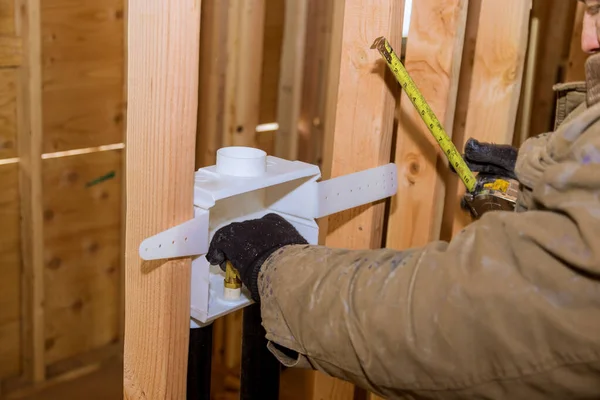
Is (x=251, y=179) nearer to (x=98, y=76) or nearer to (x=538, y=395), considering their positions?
(x=538, y=395)

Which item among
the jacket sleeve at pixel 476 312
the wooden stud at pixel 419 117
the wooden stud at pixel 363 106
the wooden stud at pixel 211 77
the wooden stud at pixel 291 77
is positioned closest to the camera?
the jacket sleeve at pixel 476 312

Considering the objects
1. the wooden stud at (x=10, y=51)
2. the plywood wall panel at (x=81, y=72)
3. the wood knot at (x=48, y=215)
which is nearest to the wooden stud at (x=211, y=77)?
the plywood wall panel at (x=81, y=72)

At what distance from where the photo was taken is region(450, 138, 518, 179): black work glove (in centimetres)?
165

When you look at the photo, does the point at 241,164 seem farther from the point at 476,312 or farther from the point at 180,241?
the point at 476,312

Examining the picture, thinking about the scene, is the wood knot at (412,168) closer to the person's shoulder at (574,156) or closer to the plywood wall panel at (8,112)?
the person's shoulder at (574,156)

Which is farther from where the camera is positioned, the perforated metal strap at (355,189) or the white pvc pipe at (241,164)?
the perforated metal strap at (355,189)

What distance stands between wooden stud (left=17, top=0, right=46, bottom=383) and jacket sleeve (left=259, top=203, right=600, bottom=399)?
2.17 metres

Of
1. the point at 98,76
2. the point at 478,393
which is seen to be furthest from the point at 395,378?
the point at 98,76

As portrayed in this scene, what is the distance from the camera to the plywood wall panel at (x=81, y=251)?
3.17 meters

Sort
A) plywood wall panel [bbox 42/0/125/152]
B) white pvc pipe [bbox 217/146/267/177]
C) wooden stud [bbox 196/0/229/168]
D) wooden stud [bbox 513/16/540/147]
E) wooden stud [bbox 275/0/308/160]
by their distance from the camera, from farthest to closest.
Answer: wooden stud [bbox 275/0/308/160], wooden stud [bbox 513/16/540/147], wooden stud [bbox 196/0/229/168], plywood wall panel [bbox 42/0/125/152], white pvc pipe [bbox 217/146/267/177]

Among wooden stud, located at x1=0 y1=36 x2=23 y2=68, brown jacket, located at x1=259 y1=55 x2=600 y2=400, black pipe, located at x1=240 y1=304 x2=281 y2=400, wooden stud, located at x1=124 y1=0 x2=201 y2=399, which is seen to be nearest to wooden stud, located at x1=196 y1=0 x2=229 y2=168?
wooden stud, located at x1=0 y1=36 x2=23 y2=68

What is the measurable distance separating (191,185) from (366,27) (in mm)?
604

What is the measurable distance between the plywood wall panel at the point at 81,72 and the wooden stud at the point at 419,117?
5.73 feet

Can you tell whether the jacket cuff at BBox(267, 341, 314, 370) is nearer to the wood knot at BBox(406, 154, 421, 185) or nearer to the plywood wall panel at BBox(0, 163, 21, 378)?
the wood knot at BBox(406, 154, 421, 185)
